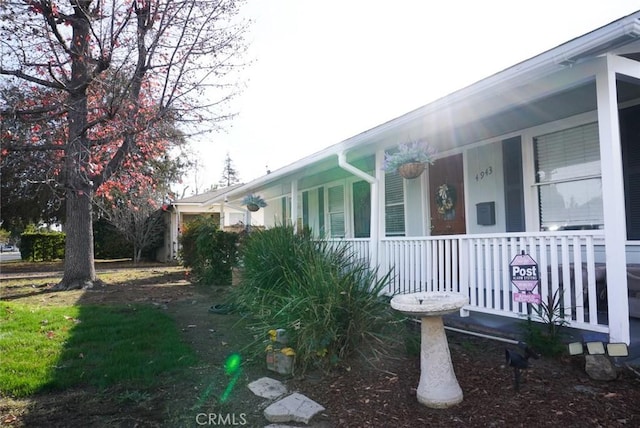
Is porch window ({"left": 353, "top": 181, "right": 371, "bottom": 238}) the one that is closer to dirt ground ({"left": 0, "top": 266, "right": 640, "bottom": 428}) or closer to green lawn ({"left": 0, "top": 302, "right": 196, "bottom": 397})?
green lawn ({"left": 0, "top": 302, "right": 196, "bottom": 397})

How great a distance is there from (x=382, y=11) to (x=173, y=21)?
4458mm


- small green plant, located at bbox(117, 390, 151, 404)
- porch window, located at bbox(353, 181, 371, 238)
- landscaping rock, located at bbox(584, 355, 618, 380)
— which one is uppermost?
porch window, located at bbox(353, 181, 371, 238)

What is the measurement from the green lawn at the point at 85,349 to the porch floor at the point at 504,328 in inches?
114

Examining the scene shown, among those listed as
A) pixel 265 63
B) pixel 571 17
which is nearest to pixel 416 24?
pixel 571 17

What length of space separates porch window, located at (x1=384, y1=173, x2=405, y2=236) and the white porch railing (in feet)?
6.52

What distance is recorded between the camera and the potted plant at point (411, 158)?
224 inches

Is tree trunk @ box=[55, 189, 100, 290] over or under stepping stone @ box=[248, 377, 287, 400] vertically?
over

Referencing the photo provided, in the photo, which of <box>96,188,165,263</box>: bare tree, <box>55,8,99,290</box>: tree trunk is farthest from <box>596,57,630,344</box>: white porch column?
<box>96,188,165,263</box>: bare tree

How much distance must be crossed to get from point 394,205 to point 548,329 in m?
4.92

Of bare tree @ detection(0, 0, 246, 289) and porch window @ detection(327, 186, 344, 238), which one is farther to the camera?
porch window @ detection(327, 186, 344, 238)

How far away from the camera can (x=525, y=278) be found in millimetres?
3693

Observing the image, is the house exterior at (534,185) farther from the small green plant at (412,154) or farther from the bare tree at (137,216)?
the bare tree at (137,216)

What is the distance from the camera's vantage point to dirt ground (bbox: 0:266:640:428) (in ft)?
9.15

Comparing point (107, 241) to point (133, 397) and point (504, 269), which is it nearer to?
point (133, 397)
